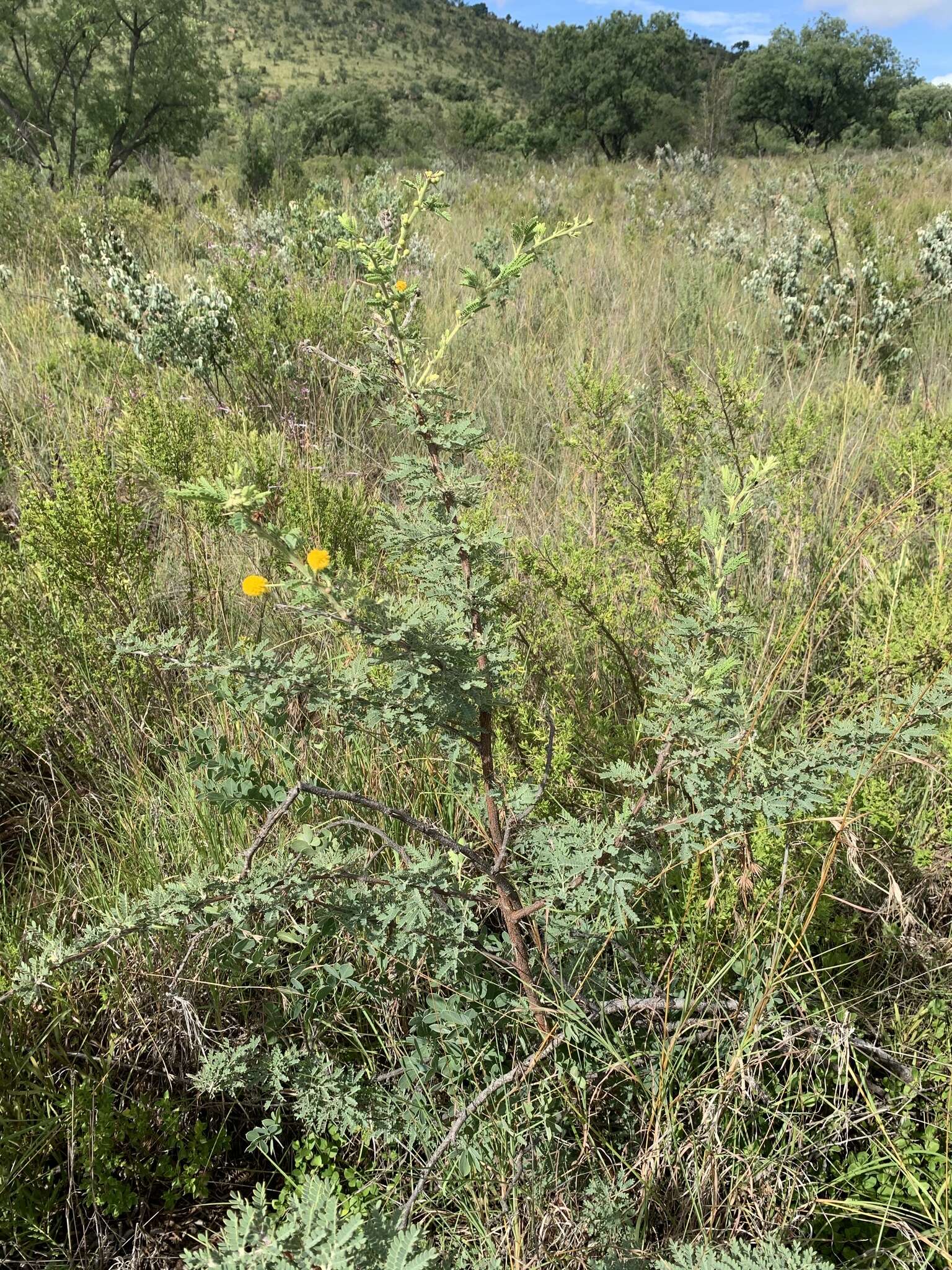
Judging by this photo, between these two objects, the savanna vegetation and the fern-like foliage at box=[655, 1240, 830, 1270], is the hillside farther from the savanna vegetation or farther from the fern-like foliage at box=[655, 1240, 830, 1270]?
the fern-like foliage at box=[655, 1240, 830, 1270]

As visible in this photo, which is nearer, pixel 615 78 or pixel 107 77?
pixel 107 77

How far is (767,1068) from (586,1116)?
41cm

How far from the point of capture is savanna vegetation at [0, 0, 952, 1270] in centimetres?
112

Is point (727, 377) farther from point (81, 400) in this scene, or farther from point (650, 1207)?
point (81, 400)

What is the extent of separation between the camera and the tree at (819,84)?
116 feet

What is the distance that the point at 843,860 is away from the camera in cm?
166

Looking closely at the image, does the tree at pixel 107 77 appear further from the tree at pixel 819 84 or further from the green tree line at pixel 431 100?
the tree at pixel 819 84

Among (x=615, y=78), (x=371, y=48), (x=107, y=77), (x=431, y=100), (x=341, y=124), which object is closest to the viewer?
(x=107, y=77)

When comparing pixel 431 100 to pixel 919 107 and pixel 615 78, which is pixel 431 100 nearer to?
pixel 615 78

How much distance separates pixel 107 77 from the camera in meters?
13.6

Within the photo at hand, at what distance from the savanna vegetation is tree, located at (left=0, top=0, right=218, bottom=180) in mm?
12837

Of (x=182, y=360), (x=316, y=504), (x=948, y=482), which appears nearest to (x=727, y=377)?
(x=948, y=482)

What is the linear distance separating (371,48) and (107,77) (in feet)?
186

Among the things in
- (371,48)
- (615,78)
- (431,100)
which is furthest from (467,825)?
(371,48)
